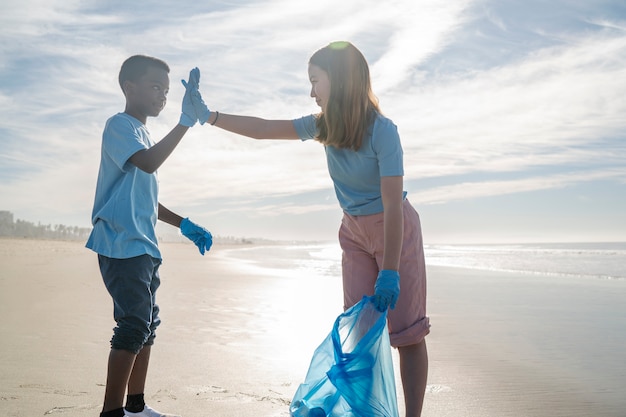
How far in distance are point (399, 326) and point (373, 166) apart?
75cm

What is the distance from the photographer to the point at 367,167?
2.51m

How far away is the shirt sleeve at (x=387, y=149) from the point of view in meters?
2.41

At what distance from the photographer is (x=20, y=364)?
3.94 meters

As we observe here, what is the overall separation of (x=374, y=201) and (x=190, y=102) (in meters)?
1.06

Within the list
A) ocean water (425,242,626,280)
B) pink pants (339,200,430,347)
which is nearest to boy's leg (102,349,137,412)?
pink pants (339,200,430,347)

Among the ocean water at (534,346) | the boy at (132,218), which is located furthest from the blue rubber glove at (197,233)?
the ocean water at (534,346)

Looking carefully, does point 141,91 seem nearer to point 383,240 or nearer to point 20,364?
point 383,240

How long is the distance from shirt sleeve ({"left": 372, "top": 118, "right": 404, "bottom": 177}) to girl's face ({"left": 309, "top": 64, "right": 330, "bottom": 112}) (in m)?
0.29

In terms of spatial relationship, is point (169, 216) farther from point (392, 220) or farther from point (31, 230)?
point (31, 230)

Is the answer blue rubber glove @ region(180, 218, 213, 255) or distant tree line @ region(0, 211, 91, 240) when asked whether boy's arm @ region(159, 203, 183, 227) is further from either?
distant tree line @ region(0, 211, 91, 240)

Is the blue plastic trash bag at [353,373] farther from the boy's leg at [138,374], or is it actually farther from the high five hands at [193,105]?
the high five hands at [193,105]

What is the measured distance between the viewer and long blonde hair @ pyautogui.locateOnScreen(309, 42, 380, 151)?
2486 mm

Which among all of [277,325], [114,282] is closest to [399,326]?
[114,282]

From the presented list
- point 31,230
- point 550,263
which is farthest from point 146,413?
point 31,230
